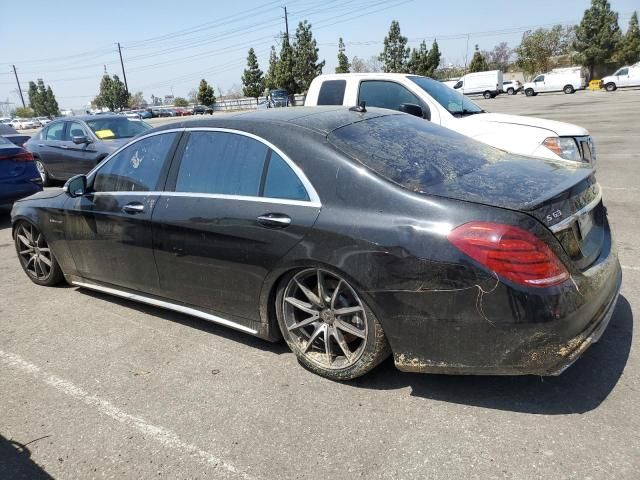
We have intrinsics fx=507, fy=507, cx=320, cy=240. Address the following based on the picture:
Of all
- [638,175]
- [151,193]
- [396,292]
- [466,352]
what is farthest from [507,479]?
[638,175]

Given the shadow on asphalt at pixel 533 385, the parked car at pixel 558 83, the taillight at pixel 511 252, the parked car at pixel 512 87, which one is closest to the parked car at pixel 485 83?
the parked car at pixel 558 83

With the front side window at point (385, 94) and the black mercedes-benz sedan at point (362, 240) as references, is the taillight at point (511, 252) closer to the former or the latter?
the black mercedes-benz sedan at point (362, 240)

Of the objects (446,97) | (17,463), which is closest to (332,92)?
(446,97)

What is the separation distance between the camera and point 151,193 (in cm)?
383

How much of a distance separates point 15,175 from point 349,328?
762 centimetres

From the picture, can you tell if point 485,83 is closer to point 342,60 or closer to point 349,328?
point 342,60

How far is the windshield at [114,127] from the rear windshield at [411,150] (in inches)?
316

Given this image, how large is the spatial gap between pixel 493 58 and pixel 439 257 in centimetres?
10844

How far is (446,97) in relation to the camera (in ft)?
23.1

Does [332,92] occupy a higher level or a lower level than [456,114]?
higher

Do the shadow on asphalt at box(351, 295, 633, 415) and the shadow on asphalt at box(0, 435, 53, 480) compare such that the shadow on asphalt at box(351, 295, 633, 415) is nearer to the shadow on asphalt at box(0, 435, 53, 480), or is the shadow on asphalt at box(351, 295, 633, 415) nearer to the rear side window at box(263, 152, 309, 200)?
the rear side window at box(263, 152, 309, 200)

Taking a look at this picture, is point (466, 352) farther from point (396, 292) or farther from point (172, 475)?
point (172, 475)

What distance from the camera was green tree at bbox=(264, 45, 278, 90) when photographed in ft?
188

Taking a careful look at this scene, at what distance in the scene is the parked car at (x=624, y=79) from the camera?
40.8 metres
